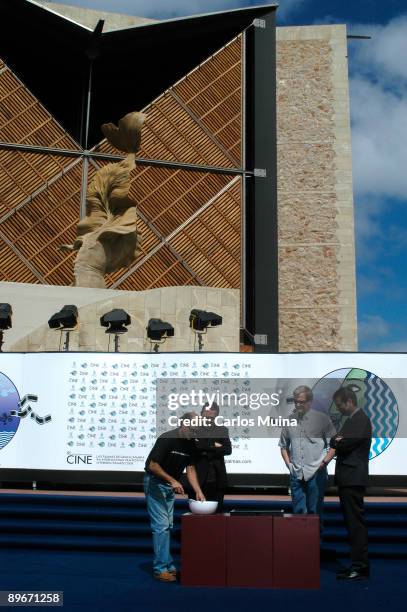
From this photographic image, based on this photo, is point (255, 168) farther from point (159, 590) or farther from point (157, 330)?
point (159, 590)

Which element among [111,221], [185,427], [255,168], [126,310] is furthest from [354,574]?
[255,168]

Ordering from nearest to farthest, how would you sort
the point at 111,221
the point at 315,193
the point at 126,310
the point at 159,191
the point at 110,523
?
the point at 110,523 → the point at 126,310 → the point at 111,221 → the point at 159,191 → the point at 315,193

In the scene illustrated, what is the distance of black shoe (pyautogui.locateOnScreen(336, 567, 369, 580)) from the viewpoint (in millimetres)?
5500

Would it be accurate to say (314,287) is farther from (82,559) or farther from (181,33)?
(82,559)

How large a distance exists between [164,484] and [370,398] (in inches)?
161

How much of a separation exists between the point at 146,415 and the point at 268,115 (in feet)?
49.9

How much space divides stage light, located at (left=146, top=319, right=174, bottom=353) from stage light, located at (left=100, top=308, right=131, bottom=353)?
0.35 meters

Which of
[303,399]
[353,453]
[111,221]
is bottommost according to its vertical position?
[353,453]

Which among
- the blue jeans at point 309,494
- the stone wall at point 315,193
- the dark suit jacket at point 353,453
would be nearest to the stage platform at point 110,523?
the blue jeans at point 309,494

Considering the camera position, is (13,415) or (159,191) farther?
(159,191)

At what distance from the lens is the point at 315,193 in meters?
22.5

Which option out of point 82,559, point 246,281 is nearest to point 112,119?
point 246,281

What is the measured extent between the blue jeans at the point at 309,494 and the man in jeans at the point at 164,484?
1397 mm

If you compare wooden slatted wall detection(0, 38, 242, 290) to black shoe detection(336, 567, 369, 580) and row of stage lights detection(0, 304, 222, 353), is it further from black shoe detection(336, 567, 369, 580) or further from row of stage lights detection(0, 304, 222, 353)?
black shoe detection(336, 567, 369, 580)
